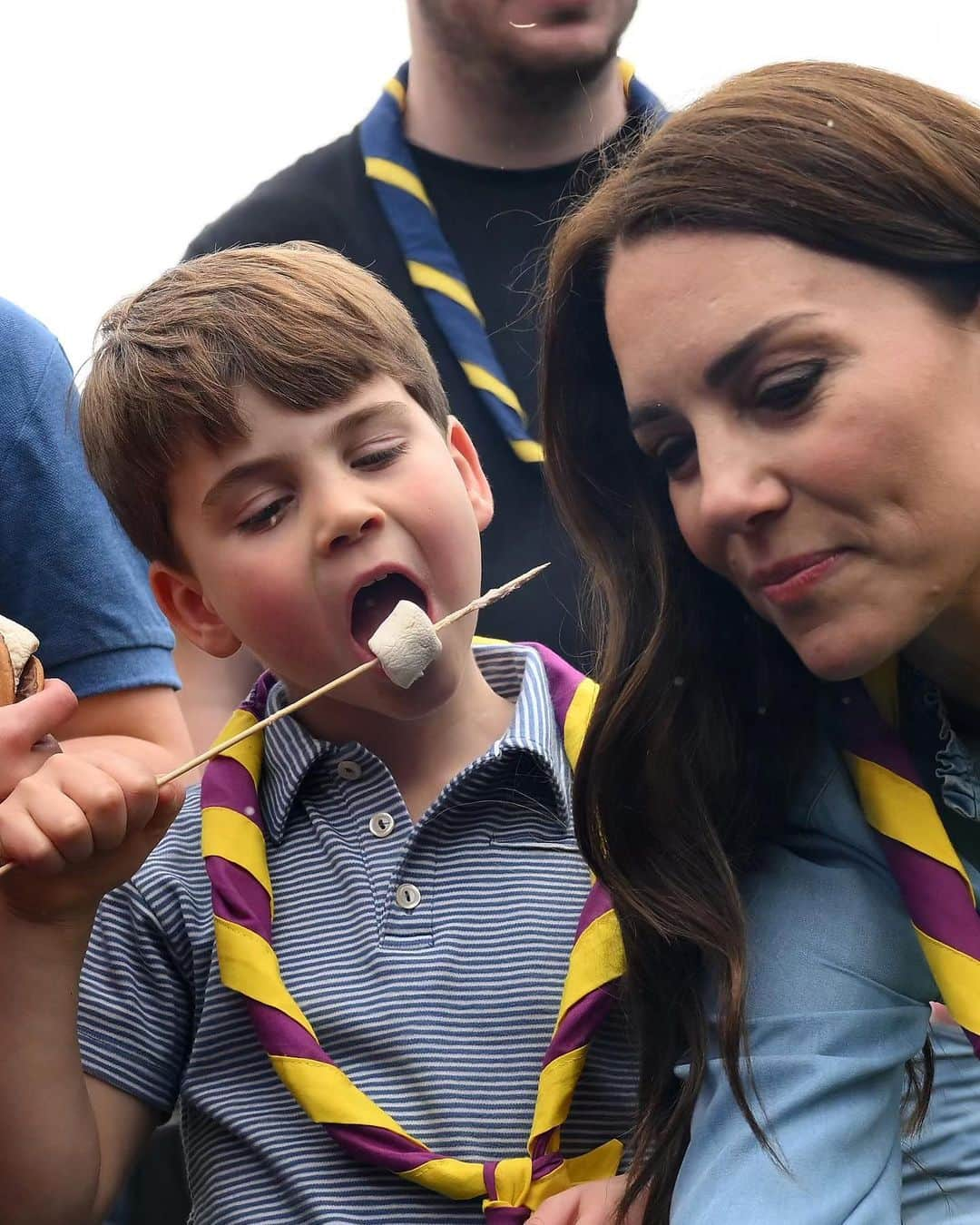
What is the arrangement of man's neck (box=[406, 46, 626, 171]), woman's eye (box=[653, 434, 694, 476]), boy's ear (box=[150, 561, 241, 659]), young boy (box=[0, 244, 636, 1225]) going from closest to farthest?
woman's eye (box=[653, 434, 694, 476]) → young boy (box=[0, 244, 636, 1225]) → boy's ear (box=[150, 561, 241, 659]) → man's neck (box=[406, 46, 626, 171])

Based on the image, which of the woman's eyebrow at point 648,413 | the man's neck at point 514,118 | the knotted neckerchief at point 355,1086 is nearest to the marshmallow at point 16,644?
the knotted neckerchief at point 355,1086

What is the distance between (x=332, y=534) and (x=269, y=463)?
101mm

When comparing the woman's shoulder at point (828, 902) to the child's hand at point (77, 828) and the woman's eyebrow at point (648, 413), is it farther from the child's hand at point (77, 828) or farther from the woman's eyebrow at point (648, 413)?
the child's hand at point (77, 828)

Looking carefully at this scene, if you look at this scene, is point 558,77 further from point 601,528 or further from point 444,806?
point 444,806

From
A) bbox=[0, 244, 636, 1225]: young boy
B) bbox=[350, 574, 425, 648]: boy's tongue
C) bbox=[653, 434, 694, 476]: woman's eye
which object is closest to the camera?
bbox=[653, 434, 694, 476]: woman's eye

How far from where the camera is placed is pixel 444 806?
1.54 m

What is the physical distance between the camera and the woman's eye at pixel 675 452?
1.32 metres

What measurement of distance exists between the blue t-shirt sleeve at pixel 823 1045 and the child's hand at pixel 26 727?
0.59m

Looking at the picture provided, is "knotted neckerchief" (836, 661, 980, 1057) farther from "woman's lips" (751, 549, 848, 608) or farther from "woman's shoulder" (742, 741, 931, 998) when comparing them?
"woman's lips" (751, 549, 848, 608)

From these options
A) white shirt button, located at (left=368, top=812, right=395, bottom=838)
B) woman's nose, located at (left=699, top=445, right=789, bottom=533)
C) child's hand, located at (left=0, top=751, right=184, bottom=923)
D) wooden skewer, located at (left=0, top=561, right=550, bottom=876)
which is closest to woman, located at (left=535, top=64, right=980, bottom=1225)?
woman's nose, located at (left=699, top=445, right=789, bottom=533)

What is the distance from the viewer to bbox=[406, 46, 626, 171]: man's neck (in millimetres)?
2154

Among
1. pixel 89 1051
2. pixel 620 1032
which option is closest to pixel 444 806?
pixel 620 1032

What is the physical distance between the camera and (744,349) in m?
1.23

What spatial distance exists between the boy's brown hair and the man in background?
321mm
